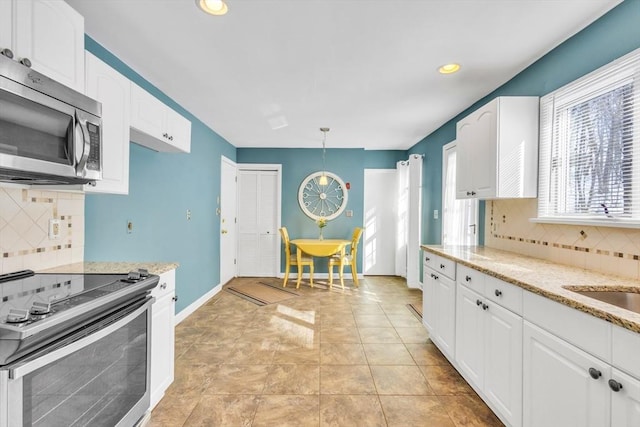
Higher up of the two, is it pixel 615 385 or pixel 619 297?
pixel 619 297

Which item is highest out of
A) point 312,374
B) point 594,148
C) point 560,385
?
point 594,148

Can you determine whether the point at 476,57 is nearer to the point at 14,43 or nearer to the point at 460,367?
the point at 460,367

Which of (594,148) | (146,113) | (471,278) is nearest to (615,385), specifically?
(471,278)

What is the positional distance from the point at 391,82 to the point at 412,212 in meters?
2.54

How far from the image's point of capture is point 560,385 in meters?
1.21

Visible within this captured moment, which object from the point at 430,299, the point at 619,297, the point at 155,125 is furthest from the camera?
the point at 430,299

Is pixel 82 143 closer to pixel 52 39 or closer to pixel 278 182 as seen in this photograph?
pixel 52 39

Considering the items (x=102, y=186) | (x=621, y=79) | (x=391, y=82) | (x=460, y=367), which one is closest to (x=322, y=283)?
(x=460, y=367)

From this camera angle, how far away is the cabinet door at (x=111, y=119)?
155 cm

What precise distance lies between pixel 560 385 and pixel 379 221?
4.37 metres

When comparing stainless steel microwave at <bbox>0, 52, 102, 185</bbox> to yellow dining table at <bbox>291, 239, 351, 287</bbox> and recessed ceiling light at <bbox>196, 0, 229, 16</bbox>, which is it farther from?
yellow dining table at <bbox>291, 239, 351, 287</bbox>

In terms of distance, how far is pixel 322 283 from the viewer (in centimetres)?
493

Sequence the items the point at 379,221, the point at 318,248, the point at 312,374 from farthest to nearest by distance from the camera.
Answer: the point at 379,221
the point at 318,248
the point at 312,374

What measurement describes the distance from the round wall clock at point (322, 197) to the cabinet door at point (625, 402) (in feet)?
14.5
